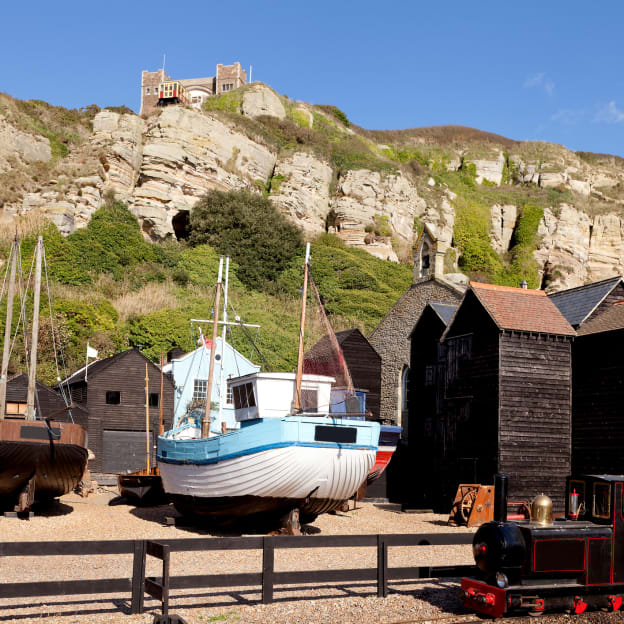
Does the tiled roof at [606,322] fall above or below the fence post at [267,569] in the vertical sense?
above

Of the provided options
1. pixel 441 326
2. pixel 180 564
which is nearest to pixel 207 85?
pixel 441 326

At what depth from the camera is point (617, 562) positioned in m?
9.80

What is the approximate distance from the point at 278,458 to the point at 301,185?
4665cm

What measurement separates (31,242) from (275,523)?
34.0 m

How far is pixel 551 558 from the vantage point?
9406 millimetres

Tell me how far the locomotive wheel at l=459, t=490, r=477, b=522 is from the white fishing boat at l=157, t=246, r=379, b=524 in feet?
15.6

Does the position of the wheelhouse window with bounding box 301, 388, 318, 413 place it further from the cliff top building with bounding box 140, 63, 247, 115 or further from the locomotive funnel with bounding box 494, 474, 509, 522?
the cliff top building with bounding box 140, 63, 247, 115

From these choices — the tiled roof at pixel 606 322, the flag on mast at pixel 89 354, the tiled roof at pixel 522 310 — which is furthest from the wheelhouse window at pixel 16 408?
the tiled roof at pixel 606 322

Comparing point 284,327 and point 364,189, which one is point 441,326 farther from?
point 364,189

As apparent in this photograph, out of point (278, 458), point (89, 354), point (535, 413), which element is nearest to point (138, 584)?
point (278, 458)

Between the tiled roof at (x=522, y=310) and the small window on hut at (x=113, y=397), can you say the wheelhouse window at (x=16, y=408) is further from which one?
the tiled roof at (x=522, y=310)

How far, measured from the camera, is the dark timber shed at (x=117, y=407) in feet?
113

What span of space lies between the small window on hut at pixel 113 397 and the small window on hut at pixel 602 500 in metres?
28.5

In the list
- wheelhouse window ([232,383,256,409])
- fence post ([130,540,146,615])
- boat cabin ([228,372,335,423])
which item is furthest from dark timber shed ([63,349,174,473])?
fence post ([130,540,146,615])
